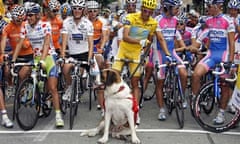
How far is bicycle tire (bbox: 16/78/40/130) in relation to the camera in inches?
273

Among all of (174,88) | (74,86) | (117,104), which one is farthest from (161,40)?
(117,104)

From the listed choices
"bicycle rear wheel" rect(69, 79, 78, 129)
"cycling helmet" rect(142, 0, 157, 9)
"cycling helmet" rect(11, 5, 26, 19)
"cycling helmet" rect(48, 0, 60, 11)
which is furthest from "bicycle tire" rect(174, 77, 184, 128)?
"cycling helmet" rect(48, 0, 60, 11)

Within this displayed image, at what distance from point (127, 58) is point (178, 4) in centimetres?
139

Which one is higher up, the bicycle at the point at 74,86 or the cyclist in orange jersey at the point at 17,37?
the cyclist in orange jersey at the point at 17,37

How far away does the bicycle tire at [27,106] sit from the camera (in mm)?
6930

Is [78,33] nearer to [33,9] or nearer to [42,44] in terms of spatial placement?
[42,44]

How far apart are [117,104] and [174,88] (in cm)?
157

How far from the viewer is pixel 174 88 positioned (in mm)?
7383

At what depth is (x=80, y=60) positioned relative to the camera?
25.5ft

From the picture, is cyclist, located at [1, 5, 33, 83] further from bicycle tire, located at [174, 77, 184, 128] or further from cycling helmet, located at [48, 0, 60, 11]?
bicycle tire, located at [174, 77, 184, 128]

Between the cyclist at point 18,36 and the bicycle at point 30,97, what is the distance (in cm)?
32

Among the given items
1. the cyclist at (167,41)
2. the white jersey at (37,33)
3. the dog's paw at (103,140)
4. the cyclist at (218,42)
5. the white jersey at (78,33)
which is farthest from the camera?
the cyclist at (167,41)

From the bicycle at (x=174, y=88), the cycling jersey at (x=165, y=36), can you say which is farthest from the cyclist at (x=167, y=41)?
the bicycle at (x=174, y=88)

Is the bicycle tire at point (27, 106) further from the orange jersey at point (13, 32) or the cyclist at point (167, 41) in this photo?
the cyclist at point (167, 41)
